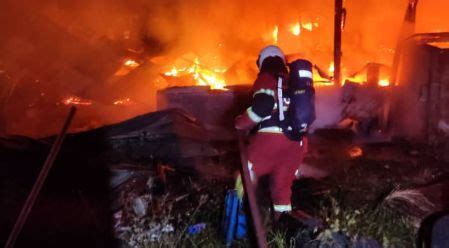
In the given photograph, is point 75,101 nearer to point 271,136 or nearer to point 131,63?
point 131,63

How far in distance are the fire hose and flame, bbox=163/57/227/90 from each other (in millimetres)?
6754

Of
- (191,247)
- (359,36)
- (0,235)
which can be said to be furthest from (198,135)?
(359,36)

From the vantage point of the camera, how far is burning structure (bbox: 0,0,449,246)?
6.13 meters

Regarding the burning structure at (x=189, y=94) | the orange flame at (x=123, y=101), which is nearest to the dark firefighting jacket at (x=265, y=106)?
→ the burning structure at (x=189, y=94)

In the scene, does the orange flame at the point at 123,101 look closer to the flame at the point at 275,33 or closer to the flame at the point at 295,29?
the flame at the point at 275,33

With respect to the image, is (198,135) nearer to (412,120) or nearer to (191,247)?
(191,247)

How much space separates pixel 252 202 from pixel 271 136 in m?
0.93

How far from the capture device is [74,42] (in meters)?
13.6

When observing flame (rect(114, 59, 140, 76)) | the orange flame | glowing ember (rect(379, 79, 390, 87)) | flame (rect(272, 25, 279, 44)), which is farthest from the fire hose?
flame (rect(272, 25, 279, 44))

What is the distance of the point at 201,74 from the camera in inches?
492

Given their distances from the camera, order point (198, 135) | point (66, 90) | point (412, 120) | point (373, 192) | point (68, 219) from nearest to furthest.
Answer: point (68, 219) → point (373, 192) → point (198, 135) → point (412, 120) → point (66, 90)

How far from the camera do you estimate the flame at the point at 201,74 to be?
12.2m

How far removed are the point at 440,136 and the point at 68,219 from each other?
6.95 meters

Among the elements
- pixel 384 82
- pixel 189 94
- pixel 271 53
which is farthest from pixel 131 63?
pixel 271 53
